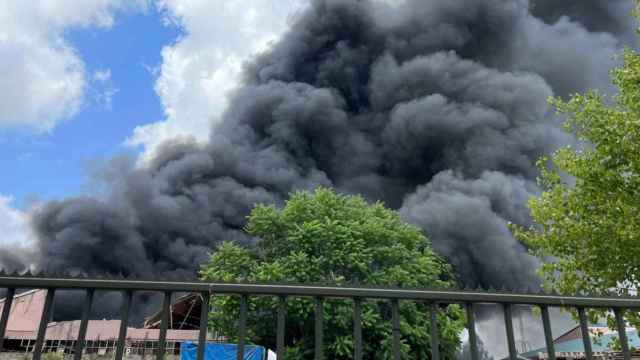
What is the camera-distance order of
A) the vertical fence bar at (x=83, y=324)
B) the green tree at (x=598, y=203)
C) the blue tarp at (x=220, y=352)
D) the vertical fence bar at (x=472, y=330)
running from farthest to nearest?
the blue tarp at (x=220, y=352), the green tree at (x=598, y=203), the vertical fence bar at (x=472, y=330), the vertical fence bar at (x=83, y=324)

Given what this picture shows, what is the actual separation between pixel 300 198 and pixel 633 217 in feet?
49.4

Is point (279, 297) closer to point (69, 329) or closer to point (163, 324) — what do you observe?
point (163, 324)

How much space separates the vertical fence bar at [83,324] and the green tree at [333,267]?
43.2ft

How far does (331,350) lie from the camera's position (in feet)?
56.3

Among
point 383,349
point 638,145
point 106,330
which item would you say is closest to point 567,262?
point 638,145

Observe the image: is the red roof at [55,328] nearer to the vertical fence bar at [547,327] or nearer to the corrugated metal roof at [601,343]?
the corrugated metal roof at [601,343]

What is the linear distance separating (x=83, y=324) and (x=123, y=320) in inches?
7.9

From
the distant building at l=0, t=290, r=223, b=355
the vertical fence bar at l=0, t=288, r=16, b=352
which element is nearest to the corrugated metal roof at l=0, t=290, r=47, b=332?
the distant building at l=0, t=290, r=223, b=355

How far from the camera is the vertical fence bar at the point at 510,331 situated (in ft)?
8.03

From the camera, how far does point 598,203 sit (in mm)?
10125

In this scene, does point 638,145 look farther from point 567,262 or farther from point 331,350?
point 331,350

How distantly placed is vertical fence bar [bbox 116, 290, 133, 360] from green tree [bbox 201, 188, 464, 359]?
13105mm

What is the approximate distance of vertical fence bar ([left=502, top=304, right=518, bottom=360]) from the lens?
8.03 ft

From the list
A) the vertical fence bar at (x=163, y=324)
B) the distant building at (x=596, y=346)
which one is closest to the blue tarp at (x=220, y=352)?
the distant building at (x=596, y=346)
